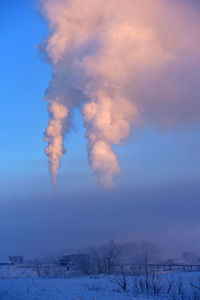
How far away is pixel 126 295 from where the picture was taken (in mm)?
11562

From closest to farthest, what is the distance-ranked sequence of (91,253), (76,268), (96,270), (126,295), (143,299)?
(143,299) → (126,295) → (96,270) → (76,268) → (91,253)

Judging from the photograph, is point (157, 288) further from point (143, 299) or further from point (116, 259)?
point (116, 259)

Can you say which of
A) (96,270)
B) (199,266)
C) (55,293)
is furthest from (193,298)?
(199,266)

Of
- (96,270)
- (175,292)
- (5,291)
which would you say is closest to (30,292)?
(5,291)

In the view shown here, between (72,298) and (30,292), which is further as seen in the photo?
(30,292)

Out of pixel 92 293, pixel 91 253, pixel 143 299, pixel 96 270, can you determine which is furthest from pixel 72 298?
pixel 91 253

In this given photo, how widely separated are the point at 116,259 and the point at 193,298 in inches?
872

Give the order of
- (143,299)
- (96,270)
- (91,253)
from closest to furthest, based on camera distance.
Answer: (143,299)
(96,270)
(91,253)

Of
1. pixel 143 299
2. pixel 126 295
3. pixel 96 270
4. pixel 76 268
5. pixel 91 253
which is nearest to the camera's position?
pixel 143 299

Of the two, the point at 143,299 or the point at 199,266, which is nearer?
the point at 143,299

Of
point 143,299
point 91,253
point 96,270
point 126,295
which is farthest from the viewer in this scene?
point 91,253

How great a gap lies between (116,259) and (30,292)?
2096 cm

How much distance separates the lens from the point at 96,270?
28500mm

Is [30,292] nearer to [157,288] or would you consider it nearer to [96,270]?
[157,288]
